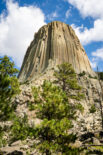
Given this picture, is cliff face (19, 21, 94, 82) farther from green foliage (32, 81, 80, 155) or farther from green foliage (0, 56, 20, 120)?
green foliage (32, 81, 80, 155)

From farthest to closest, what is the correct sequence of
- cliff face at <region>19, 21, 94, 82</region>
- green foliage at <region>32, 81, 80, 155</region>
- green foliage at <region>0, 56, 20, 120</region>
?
cliff face at <region>19, 21, 94, 82</region> < green foliage at <region>0, 56, 20, 120</region> < green foliage at <region>32, 81, 80, 155</region>

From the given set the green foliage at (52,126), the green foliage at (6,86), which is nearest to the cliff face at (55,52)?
the green foliage at (6,86)

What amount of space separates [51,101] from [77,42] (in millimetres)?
65785

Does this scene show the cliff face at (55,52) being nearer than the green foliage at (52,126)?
No

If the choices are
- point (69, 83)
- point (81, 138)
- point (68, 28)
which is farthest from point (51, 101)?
point (68, 28)

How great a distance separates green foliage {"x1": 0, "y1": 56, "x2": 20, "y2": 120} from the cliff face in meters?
42.3

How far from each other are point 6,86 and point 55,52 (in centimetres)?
5096

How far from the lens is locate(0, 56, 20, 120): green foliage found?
9453mm

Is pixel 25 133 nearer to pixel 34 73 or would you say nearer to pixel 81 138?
pixel 81 138

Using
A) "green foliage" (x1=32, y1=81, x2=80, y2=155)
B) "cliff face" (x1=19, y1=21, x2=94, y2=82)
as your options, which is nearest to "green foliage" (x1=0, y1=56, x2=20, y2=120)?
"green foliage" (x1=32, y1=81, x2=80, y2=155)

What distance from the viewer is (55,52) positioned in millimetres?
59000

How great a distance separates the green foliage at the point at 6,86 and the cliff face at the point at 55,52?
42.3m

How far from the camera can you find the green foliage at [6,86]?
945 centimetres

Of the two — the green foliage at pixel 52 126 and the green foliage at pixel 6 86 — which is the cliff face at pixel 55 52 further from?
the green foliage at pixel 52 126
